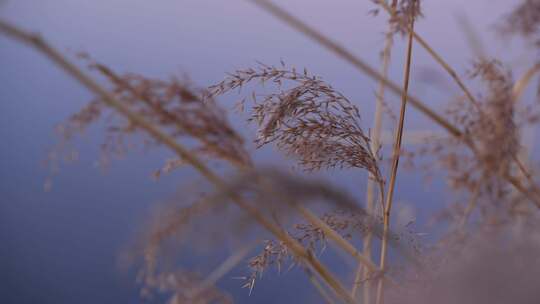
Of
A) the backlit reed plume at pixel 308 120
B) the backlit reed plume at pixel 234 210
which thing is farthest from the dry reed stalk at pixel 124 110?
the backlit reed plume at pixel 308 120

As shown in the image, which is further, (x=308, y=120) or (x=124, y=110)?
(x=308, y=120)

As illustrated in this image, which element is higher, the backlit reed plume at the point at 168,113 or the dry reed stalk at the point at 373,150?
the backlit reed plume at the point at 168,113

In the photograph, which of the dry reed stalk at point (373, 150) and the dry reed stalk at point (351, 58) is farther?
the dry reed stalk at point (373, 150)

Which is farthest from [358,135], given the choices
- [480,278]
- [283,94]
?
[480,278]

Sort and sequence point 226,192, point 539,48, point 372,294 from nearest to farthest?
point 226,192
point 539,48
point 372,294

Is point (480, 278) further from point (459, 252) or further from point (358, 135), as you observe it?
point (358, 135)

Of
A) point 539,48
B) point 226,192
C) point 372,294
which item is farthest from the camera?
point 372,294

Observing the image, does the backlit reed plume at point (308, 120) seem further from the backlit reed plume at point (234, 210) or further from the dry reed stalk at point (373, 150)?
the backlit reed plume at point (234, 210)

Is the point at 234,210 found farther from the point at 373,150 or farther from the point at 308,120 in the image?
the point at 373,150

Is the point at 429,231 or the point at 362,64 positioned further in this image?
the point at 429,231

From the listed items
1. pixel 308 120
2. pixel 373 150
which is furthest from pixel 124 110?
pixel 373 150

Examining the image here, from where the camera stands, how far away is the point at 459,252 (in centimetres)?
33

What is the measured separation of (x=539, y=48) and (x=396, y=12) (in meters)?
0.11

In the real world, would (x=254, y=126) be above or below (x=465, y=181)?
above
